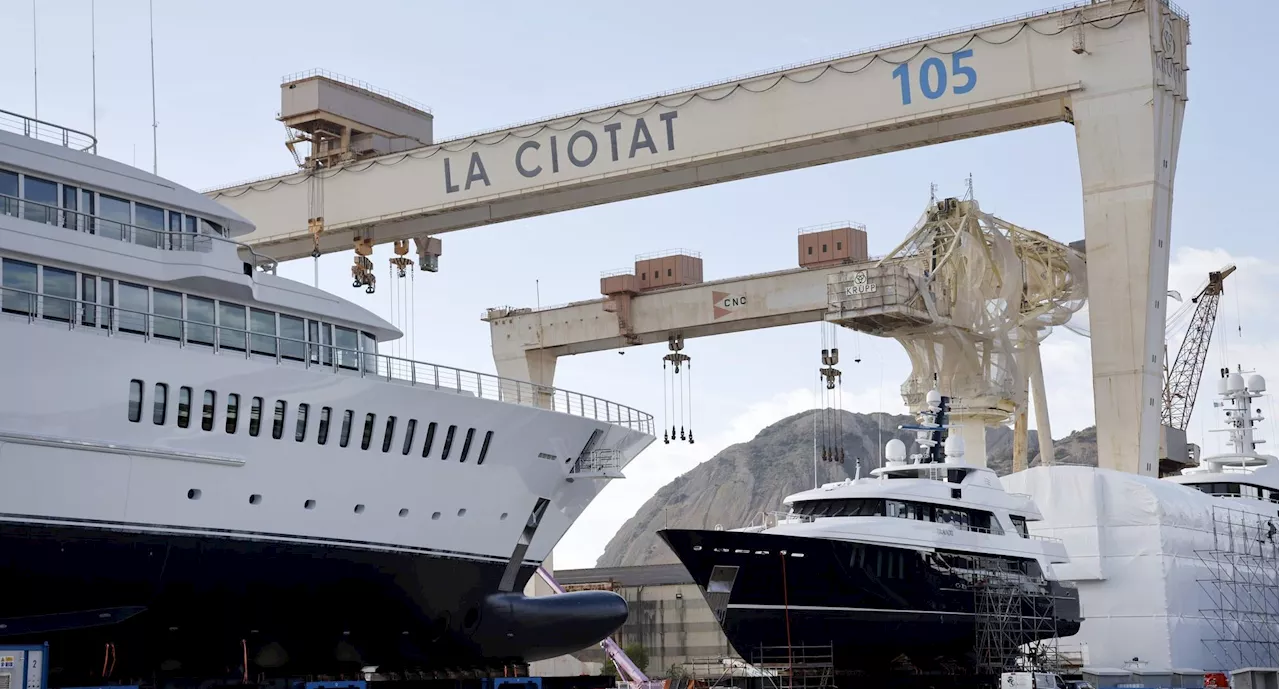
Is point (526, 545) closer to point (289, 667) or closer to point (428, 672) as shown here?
point (428, 672)

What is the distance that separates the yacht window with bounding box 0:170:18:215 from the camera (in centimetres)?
2130

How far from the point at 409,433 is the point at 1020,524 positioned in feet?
64.6

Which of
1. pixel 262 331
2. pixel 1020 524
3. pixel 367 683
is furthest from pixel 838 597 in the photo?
pixel 262 331

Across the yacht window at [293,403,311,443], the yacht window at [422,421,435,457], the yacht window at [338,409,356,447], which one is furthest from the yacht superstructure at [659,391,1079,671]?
the yacht window at [293,403,311,443]

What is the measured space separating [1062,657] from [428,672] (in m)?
19.2

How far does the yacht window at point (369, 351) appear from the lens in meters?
25.5

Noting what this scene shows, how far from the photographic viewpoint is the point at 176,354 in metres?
21.6

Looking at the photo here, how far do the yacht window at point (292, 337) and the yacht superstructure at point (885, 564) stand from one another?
10.6 meters

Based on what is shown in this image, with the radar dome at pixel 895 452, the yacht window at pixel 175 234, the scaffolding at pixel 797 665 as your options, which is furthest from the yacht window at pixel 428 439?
the radar dome at pixel 895 452

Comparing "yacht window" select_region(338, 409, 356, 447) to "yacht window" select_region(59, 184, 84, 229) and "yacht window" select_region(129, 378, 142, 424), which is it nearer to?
"yacht window" select_region(129, 378, 142, 424)

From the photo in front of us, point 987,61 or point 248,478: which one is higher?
point 987,61

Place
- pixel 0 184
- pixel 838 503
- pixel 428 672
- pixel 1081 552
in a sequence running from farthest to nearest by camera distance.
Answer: pixel 1081 552, pixel 838 503, pixel 428 672, pixel 0 184

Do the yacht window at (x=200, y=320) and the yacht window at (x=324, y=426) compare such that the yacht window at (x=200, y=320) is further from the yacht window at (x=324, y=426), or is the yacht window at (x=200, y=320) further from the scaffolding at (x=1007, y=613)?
the scaffolding at (x=1007, y=613)

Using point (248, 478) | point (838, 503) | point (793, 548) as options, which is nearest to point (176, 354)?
point (248, 478)
